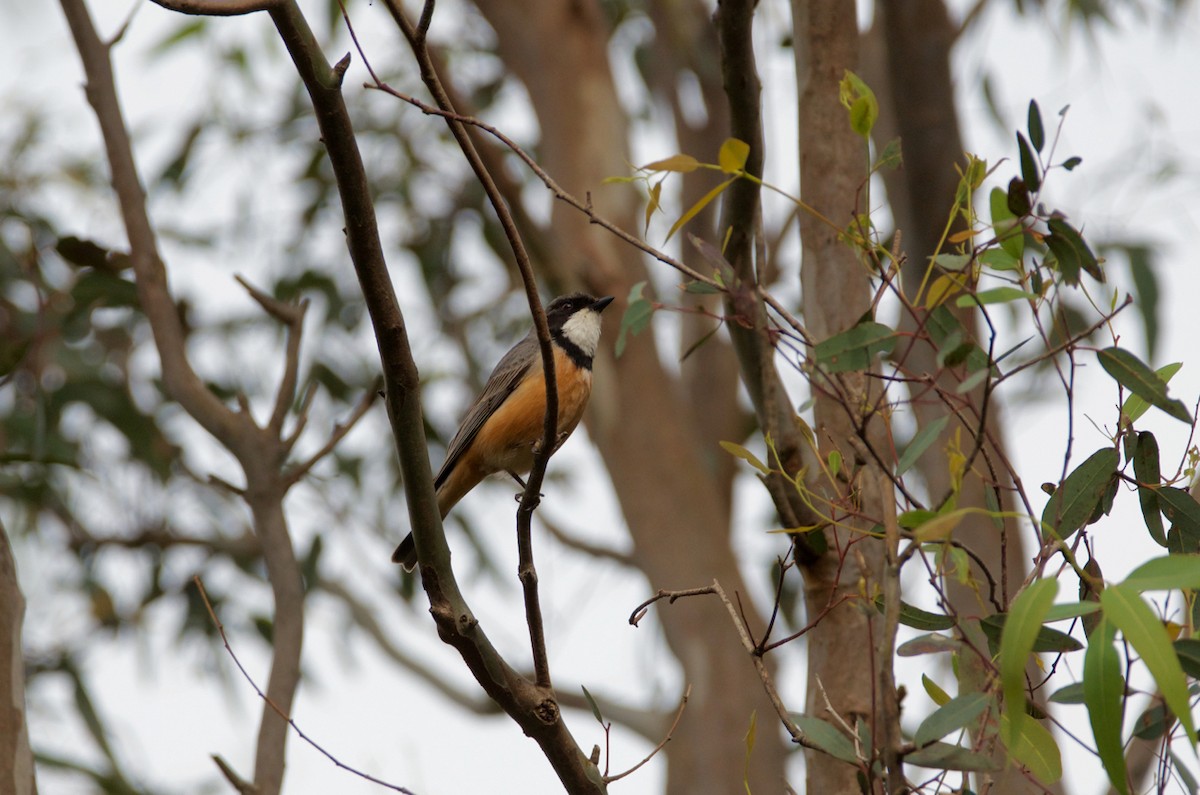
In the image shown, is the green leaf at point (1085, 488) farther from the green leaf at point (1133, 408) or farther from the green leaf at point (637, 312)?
the green leaf at point (637, 312)

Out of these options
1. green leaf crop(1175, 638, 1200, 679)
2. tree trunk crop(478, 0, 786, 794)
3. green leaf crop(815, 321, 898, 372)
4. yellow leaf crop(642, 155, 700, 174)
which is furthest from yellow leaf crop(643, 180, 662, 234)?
tree trunk crop(478, 0, 786, 794)

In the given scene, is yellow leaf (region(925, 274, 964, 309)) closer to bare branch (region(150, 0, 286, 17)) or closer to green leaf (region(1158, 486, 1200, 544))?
green leaf (region(1158, 486, 1200, 544))

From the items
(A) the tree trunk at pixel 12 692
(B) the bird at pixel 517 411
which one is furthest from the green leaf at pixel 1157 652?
(B) the bird at pixel 517 411

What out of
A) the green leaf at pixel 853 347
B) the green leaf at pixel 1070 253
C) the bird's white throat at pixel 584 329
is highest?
the bird's white throat at pixel 584 329

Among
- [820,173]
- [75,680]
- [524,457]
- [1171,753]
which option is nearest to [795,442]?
[820,173]

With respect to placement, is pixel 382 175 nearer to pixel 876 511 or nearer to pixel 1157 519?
pixel 876 511

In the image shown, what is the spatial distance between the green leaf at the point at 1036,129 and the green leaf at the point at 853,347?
36 cm

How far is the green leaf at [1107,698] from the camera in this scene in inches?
58.2

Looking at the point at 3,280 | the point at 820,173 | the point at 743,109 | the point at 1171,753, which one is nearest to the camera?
the point at 1171,753

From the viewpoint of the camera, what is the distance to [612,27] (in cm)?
777

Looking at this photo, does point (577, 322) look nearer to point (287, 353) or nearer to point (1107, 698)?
point (287, 353)

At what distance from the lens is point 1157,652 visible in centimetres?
137

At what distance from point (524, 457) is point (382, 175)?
383 cm

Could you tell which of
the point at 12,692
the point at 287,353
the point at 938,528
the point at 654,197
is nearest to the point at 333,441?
the point at 287,353
